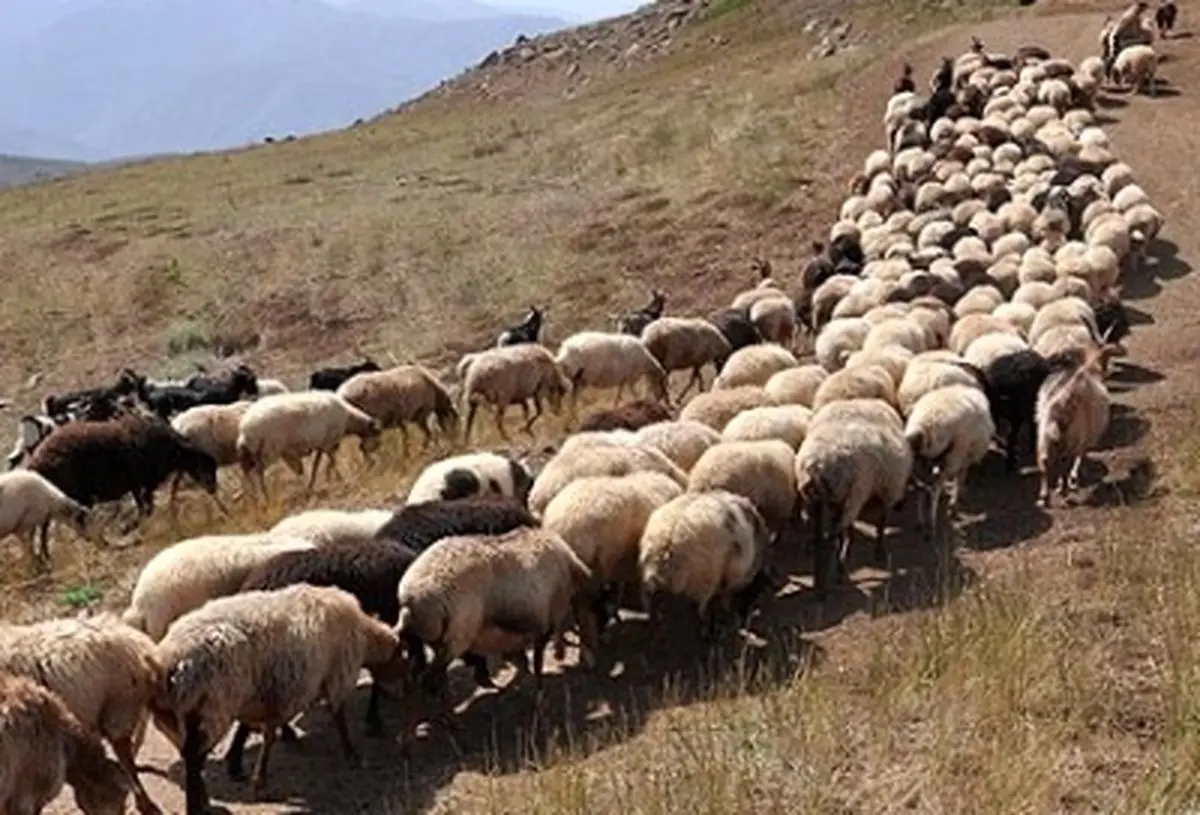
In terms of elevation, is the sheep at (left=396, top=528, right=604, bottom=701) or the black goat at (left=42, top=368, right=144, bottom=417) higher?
the black goat at (left=42, top=368, right=144, bottom=417)

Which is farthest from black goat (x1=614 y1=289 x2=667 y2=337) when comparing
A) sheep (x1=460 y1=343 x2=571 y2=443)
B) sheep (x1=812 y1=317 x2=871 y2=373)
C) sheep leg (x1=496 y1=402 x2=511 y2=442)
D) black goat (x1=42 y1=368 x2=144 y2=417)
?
black goat (x1=42 y1=368 x2=144 y2=417)

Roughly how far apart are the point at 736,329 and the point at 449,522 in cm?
886

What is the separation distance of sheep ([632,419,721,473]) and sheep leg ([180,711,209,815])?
16.3 ft

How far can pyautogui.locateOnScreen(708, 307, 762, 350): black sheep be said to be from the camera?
18.9 metres

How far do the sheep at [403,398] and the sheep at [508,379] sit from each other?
0.97ft

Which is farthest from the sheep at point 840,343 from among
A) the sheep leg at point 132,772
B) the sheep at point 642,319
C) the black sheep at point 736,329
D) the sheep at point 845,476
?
the sheep leg at point 132,772

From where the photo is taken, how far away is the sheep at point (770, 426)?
1251 centimetres

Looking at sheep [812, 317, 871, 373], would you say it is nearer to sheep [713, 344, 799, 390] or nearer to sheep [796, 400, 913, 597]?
sheep [713, 344, 799, 390]

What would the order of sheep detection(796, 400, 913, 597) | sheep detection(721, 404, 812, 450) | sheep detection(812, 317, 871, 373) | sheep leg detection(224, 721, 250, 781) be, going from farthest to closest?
sheep detection(812, 317, 871, 373) < sheep detection(721, 404, 812, 450) < sheep detection(796, 400, 913, 597) < sheep leg detection(224, 721, 250, 781)

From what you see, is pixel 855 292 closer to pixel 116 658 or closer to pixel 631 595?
pixel 631 595

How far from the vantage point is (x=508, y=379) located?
17.4 m

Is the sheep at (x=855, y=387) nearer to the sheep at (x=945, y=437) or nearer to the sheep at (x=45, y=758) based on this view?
the sheep at (x=945, y=437)

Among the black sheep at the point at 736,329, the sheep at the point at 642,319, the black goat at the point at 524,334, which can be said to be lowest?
the black sheep at the point at 736,329

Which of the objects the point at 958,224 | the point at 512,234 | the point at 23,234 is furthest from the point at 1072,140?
the point at 23,234
